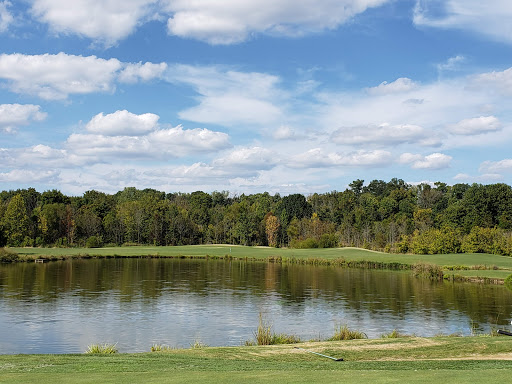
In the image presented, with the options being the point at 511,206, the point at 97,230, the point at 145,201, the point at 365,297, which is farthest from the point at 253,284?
the point at 145,201

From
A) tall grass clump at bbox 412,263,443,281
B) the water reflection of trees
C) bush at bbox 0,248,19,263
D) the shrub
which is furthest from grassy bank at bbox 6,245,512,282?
the water reflection of trees

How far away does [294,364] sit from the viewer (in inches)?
583

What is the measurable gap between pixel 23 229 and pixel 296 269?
64.0m

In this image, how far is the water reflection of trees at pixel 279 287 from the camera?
126 ft

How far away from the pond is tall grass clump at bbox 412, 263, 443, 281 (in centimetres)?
258

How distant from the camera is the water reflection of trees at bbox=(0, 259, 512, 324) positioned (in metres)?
38.3

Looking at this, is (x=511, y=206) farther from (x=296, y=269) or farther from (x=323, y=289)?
(x=323, y=289)

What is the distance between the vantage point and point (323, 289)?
4747 cm

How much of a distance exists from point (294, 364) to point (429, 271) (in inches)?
1984

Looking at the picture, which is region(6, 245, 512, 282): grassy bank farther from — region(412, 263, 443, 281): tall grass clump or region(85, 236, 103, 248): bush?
region(85, 236, 103, 248): bush

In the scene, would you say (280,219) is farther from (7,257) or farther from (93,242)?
(7,257)

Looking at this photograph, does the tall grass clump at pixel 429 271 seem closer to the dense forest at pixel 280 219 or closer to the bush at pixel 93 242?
the dense forest at pixel 280 219

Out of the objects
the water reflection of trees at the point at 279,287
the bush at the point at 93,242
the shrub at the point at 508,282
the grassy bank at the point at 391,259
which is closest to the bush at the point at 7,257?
the grassy bank at the point at 391,259

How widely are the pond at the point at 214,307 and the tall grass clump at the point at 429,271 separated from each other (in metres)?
2.58
